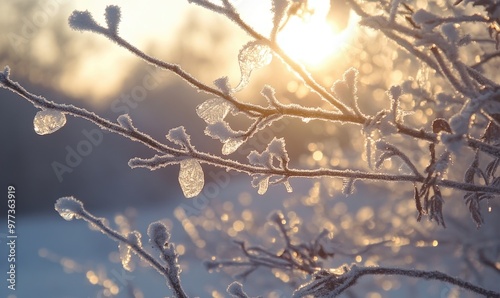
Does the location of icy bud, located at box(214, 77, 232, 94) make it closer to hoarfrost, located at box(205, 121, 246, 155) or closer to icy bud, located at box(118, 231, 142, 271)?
hoarfrost, located at box(205, 121, 246, 155)

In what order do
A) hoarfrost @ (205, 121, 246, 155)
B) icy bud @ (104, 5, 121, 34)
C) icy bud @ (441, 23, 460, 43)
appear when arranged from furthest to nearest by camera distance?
hoarfrost @ (205, 121, 246, 155)
icy bud @ (104, 5, 121, 34)
icy bud @ (441, 23, 460, 43)

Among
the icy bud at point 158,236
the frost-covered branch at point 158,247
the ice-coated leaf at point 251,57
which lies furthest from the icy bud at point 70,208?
the ice-coated leaf at point 251,57

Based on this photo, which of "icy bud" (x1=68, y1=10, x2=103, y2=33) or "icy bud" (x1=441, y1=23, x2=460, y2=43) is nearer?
"icy bud" (x1=441, y1=23, x2=460, y2=43)

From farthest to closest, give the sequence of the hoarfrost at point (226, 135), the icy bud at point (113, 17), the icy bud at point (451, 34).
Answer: the hoarfrost at point (226, 135) < the icy bud at point (113, 17) < the icy bud at point (451, 34)

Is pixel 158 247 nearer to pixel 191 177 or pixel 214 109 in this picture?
pixel 191 177

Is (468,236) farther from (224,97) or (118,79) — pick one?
(118,79)

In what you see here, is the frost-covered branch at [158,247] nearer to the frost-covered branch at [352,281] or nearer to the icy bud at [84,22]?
the frost-covered branch at [352,281]

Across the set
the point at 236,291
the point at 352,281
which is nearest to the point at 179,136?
the point at 236,291

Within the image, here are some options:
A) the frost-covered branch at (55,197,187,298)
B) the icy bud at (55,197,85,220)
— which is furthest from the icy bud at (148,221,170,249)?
the icy bud at (55,197,85,220)
